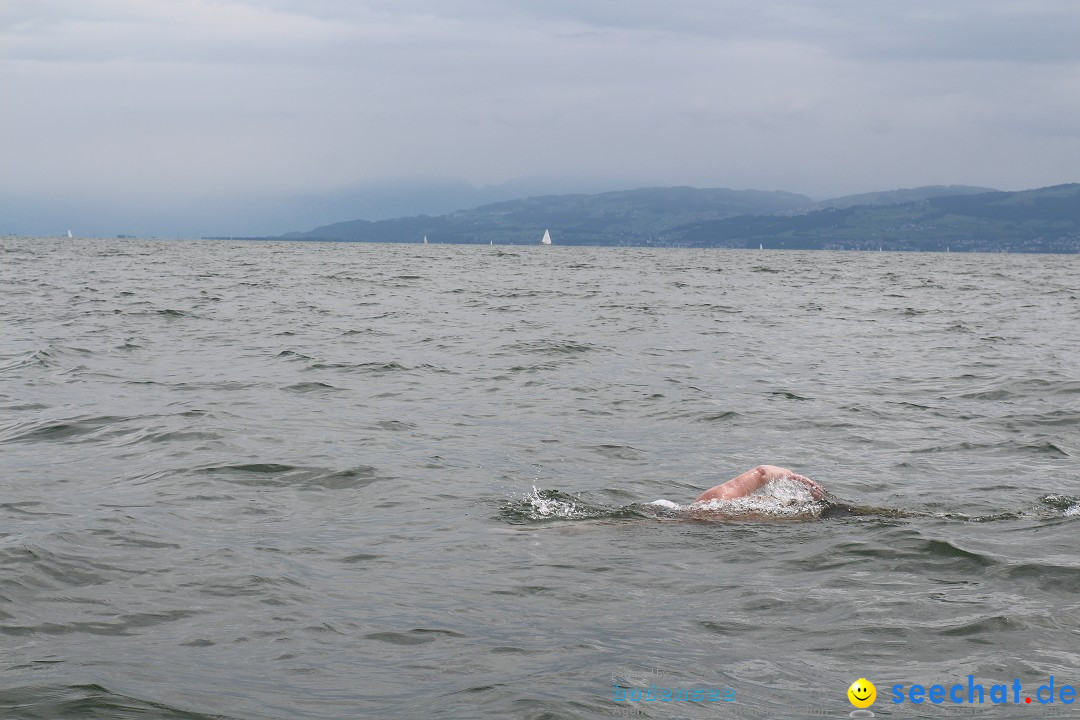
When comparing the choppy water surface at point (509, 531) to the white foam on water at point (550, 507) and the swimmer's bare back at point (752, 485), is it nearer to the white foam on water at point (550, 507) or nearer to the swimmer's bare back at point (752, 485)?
the white foam on water at point (550, 507)

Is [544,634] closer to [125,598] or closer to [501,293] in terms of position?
[125,598]

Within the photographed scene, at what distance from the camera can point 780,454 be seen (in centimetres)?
1212

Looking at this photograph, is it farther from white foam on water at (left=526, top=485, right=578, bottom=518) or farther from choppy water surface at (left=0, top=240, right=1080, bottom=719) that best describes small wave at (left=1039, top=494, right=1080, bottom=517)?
white foam on water at (left=526, top=485, right=578, bottom=518)

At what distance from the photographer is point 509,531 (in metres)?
8.62

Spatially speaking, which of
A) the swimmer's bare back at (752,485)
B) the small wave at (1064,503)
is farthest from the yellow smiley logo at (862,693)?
the small wave at (1064,503)

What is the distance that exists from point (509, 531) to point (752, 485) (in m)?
2.41

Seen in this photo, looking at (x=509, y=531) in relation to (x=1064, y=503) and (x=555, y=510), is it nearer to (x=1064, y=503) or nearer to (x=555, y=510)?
(x=555, y=510)

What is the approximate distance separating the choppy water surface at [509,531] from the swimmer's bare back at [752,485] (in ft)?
1.70

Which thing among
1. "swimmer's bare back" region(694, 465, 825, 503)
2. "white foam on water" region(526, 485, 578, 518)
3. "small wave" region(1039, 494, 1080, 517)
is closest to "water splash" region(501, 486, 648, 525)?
"white foam on water" region(526, 485, 578, 518)

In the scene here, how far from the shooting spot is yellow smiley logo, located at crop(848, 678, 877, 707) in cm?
509

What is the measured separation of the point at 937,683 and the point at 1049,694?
0.54 meters

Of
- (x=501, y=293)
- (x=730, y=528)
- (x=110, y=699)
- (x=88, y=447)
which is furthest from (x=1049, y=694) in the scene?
(x=501, y=293)

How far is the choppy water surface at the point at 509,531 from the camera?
5.51 meters

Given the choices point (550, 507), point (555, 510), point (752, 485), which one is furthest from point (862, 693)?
point (550, 507)
